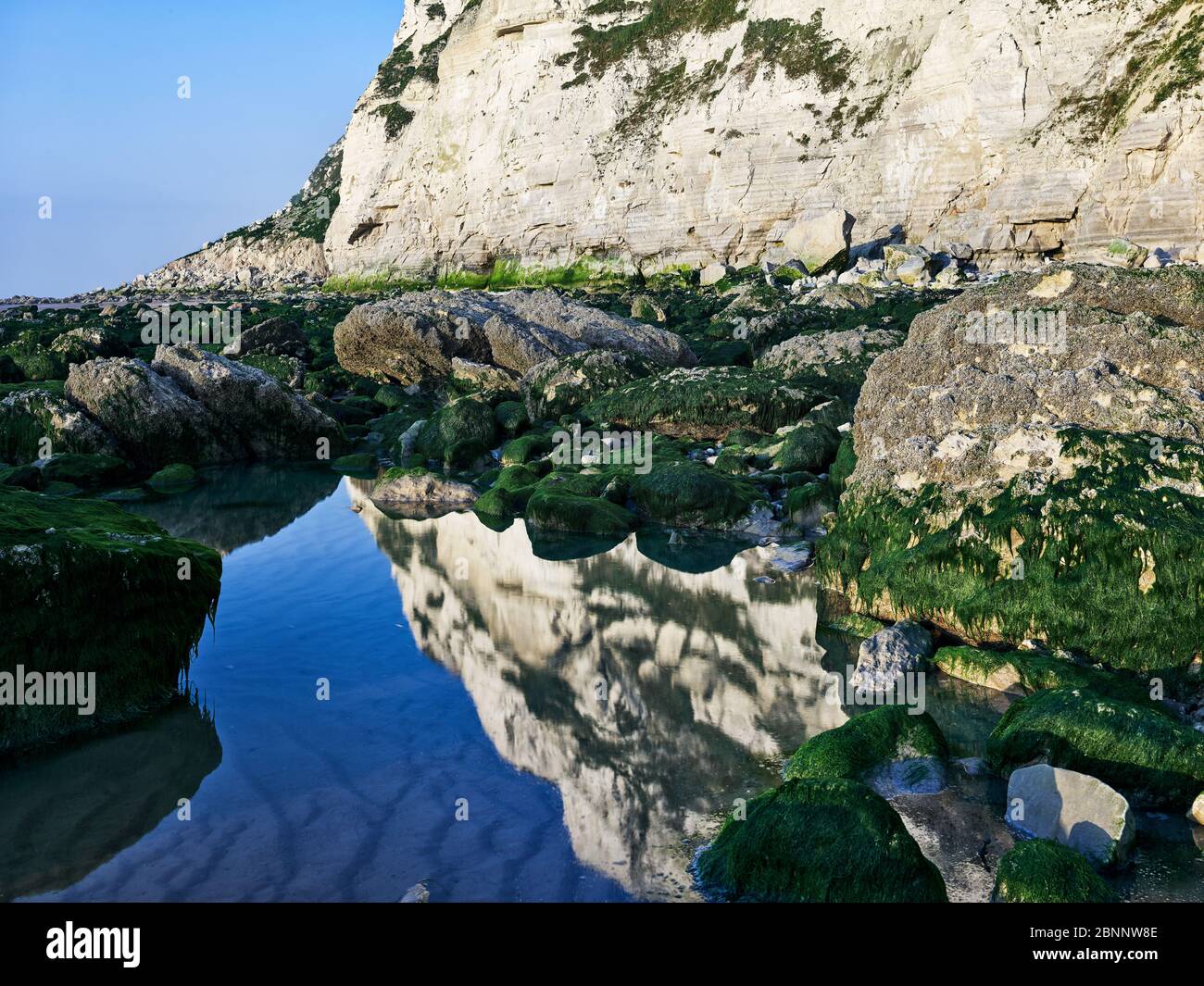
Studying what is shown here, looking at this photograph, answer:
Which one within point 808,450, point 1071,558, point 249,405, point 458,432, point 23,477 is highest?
point 249,405

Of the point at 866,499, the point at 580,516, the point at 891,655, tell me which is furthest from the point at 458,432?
the point at 891,655

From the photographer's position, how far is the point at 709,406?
18359mm

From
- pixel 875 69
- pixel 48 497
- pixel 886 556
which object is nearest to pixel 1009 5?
pixel 875 69

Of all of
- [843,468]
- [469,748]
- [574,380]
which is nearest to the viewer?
[469,748]

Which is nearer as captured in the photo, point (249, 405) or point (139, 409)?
point (139, 409)

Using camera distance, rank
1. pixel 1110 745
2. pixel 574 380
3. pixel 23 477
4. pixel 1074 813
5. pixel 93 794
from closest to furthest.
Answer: pixel 1074 813
pixel 1110 745
pixel 93 794
pixel 23 477
pixel 574 380

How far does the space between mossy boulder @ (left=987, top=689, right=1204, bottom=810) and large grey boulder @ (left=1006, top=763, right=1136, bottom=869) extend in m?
0.32

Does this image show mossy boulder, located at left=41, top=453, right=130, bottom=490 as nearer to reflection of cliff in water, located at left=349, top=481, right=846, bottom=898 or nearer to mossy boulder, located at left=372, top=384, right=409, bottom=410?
reflection of cliff in water, located at left=349, top=481, right=846, bottom=898

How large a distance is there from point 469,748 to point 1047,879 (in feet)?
12.9

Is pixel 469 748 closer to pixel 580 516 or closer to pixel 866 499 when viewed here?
pixel 866 499

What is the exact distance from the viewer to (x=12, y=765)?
22.6 ft

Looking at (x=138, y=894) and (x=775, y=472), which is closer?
(x=138, y=894)

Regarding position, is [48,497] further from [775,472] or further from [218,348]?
[218,348]
